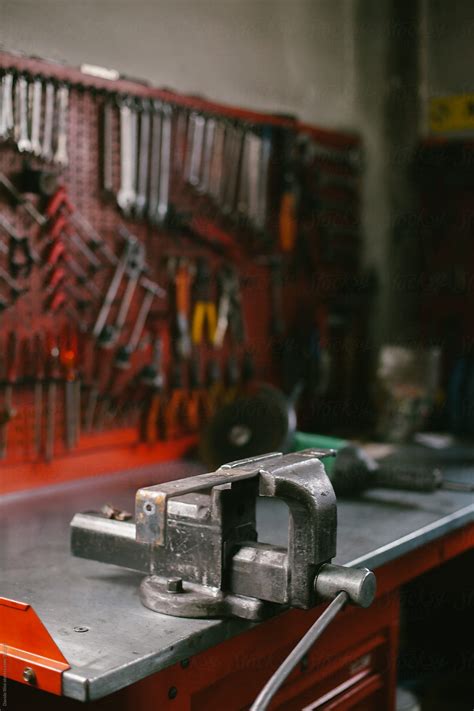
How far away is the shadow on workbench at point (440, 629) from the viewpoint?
2.82 meters

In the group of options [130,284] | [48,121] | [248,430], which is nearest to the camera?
[48,121]

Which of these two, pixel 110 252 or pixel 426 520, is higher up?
pixel 110 252

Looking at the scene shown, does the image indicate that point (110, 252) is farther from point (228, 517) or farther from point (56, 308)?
point (228, 517)

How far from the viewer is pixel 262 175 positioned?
309 centimetres

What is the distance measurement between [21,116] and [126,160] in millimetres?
379

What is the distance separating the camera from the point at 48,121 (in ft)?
7.66

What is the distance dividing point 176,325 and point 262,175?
0.69m

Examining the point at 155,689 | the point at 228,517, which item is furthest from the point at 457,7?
the point at 155,689

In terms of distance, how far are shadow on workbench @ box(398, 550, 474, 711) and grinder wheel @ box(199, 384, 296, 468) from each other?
858mm

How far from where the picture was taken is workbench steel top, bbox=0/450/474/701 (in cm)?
129

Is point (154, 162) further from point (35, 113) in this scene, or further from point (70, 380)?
point (70, 380)

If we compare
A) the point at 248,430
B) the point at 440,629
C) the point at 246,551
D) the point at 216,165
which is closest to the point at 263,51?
the point at 216,165

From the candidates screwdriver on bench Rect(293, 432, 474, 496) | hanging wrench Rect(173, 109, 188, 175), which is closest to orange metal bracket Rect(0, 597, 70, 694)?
screwdriver on bench Rect(293, 432, 474, 496)

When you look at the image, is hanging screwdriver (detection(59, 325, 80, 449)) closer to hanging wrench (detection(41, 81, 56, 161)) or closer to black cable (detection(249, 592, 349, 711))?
hanging wrench (detection(41, 81, 56, 161))
